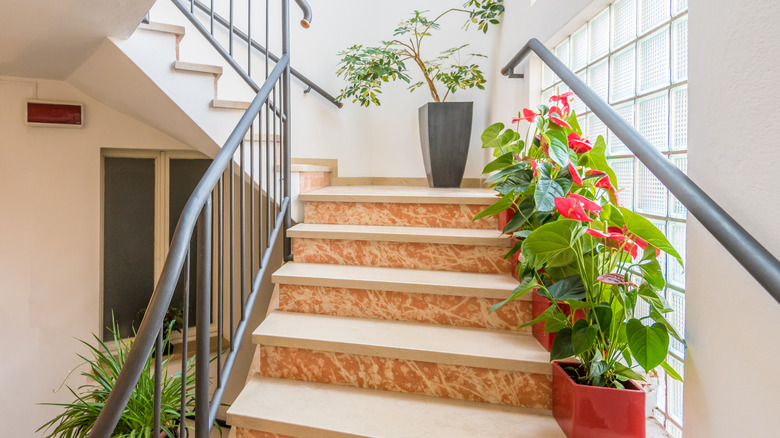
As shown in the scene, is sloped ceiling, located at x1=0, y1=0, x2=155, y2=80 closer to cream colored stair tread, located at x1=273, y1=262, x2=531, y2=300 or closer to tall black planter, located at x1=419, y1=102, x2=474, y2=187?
cream colored stair tread, located at x1=273, y1=262, x2=531, y2=300

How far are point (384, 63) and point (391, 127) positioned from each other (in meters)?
0.76

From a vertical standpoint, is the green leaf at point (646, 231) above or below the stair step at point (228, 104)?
below

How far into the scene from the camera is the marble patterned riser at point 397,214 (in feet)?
6.98

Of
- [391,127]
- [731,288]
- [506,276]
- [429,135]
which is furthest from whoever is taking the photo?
[391,127]

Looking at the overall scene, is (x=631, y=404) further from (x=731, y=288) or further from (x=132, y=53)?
(x=132, y=53)

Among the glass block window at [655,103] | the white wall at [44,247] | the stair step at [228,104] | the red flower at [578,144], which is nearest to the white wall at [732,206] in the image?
the glass block window at [655,103]

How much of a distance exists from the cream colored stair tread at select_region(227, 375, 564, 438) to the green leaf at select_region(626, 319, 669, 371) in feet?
1.38

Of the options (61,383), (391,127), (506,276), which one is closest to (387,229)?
(506,276)

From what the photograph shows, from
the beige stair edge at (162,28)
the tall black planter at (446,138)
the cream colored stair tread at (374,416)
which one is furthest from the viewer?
the tall black planter at (446,138)

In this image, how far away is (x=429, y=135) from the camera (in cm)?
300

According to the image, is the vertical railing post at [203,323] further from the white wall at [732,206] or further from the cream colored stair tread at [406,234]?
the white wall at [732,206]

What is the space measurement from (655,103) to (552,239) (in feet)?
2.02

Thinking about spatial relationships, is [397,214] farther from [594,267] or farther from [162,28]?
[162,28]

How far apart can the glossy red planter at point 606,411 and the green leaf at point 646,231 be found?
1.23ft
